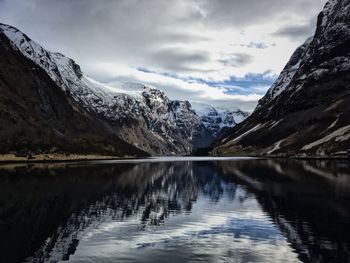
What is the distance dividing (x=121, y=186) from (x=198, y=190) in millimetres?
19891

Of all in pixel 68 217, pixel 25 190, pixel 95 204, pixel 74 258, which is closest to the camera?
pixel 74 258

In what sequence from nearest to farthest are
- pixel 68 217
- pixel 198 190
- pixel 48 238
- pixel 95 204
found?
pixel 48 238, pixel 68 217, pixel 95 204, pixel 198 190

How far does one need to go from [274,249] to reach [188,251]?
8.50 m

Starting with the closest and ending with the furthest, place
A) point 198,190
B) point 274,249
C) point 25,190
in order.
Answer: point 274,249 < point 25,190 < point 198,190

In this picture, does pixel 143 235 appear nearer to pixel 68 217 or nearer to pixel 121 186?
pixel 68 217

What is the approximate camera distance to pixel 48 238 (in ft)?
173

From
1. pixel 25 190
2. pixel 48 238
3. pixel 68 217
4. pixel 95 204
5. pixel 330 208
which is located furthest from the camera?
pixel 25 190

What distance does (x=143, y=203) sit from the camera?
8638 cm

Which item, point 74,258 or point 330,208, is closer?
point 74,258

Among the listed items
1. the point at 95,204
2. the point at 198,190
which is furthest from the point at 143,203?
the point at 198,190

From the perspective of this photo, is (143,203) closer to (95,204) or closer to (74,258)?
→ (95,204)

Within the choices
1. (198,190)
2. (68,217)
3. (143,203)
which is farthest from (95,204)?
(198,190)

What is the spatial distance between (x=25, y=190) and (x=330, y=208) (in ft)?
211

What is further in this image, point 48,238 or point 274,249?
point 48,238
